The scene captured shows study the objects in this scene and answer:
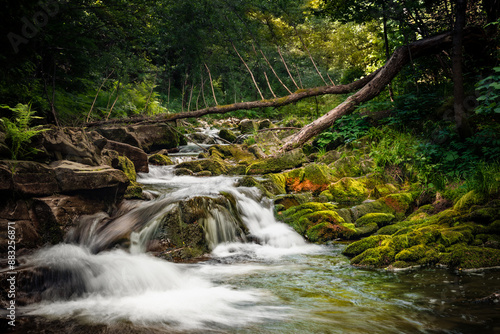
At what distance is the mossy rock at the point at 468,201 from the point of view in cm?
528

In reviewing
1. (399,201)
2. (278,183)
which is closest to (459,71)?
(399,201)

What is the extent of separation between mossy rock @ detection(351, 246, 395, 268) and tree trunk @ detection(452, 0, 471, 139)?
366 cm

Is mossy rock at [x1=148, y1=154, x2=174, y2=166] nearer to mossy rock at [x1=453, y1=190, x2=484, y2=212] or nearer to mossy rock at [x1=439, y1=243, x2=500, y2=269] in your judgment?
A: mossy rock at [x1=453, y1=190, x2=484, y2=212]

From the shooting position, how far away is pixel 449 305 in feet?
10.2

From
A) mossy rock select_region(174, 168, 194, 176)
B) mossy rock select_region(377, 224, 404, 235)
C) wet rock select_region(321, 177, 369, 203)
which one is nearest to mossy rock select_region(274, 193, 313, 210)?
wet rock select_region(321, 177, 369, 203)

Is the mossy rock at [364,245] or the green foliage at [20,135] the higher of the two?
the green foliage at [20,135]

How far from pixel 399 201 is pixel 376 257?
9.56 feet

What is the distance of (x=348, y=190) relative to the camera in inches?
315

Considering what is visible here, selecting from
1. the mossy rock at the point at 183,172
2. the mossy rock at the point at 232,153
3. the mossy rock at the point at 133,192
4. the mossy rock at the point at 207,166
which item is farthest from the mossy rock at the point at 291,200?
the mossy rock at the point at 232,153

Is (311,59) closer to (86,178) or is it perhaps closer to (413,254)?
(413,254)

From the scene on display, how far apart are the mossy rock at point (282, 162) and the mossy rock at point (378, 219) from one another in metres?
3.83

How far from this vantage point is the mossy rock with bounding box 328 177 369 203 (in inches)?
309

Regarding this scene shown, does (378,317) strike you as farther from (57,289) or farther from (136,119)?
(136,119)

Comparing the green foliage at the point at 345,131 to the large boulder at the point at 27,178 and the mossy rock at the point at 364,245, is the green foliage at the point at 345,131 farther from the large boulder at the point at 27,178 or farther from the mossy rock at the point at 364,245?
the large boulder at the point at 27,178
